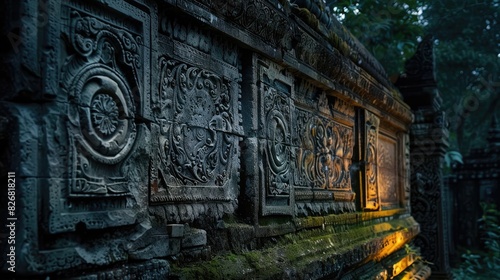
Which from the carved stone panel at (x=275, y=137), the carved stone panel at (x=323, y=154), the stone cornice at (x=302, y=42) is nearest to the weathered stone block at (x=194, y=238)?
the carved stone panel at (x=275, y=137)

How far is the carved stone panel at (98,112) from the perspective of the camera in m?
1.48

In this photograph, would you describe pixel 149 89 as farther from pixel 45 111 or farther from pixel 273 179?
pixel 273 179

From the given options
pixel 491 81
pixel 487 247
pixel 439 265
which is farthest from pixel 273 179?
pixel 491 81

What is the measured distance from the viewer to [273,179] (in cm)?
280

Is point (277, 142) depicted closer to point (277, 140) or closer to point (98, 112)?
point (277, 140)

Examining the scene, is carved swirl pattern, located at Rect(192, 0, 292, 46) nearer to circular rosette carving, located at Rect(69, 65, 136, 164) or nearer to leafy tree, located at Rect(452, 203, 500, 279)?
circular rosette carving, located at Rect(69, 65, 136, 164)

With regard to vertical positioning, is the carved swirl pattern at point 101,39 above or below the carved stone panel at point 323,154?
above

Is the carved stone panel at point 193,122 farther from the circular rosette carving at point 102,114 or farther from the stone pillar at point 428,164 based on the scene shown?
the stone pillar at point 428,164

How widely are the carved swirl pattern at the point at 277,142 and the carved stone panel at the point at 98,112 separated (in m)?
1.13

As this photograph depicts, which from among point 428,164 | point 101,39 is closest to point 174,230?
point 101,39

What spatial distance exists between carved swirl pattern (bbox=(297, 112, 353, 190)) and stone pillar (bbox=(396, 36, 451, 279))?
2.93 m

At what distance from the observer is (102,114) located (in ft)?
5.29

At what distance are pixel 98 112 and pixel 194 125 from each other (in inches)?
25.2

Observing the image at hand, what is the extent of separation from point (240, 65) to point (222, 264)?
1060mm
